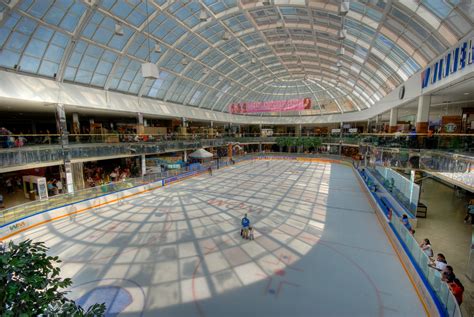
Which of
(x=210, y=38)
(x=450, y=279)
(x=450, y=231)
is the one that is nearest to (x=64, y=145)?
(x=210, y=38)

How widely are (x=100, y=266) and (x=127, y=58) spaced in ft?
61.3

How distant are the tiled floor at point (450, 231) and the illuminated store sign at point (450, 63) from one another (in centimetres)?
801

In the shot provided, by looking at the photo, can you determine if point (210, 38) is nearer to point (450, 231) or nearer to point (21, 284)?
point (450, 231)

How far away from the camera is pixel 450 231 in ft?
40.3

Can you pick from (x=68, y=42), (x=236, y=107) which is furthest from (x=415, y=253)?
(x=236, y=107)

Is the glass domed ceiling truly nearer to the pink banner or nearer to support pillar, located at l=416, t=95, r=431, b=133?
support pillar, located at l=416, t=95, r=431, b=133

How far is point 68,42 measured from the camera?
15898mm

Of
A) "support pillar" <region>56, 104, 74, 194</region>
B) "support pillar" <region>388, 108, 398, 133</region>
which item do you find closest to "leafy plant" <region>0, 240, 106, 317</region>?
"support pillar" <region>56, 104, 74, 194</region>

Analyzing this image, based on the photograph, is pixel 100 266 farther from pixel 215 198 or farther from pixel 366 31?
pixel 366 31

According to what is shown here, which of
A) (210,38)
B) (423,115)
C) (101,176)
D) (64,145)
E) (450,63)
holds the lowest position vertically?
(101,176)

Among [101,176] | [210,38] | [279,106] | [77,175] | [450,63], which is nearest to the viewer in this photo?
[450,63]

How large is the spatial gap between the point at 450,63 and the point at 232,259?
517 inches

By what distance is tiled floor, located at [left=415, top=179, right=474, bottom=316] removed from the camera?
8680 millimetres

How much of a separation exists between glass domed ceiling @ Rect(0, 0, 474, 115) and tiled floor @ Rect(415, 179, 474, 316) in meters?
9.72
